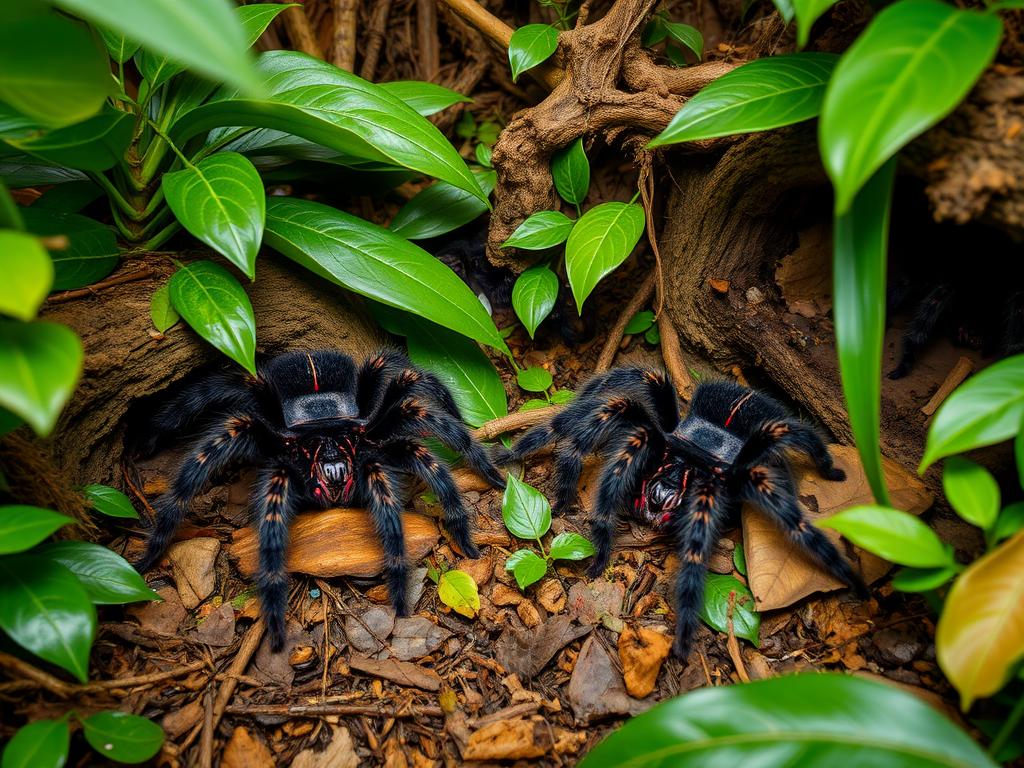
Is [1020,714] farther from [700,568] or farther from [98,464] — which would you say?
[98,464]

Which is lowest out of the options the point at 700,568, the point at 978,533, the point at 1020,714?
the point at 700,568

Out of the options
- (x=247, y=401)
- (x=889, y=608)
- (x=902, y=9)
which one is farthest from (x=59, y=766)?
(x=902, y=9)

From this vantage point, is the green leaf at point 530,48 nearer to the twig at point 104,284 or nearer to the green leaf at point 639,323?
the green leaf at point 639,323

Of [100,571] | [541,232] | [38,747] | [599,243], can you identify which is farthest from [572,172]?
[38,747]

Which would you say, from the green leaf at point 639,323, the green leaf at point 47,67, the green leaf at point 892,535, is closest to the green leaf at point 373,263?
the green leaf at point 639,323

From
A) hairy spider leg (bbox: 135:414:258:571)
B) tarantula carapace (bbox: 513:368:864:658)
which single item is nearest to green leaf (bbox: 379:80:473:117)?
tarantula carapace (bbox: 513:368:864:658)

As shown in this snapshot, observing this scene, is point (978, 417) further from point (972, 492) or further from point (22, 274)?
point (22, 274)
